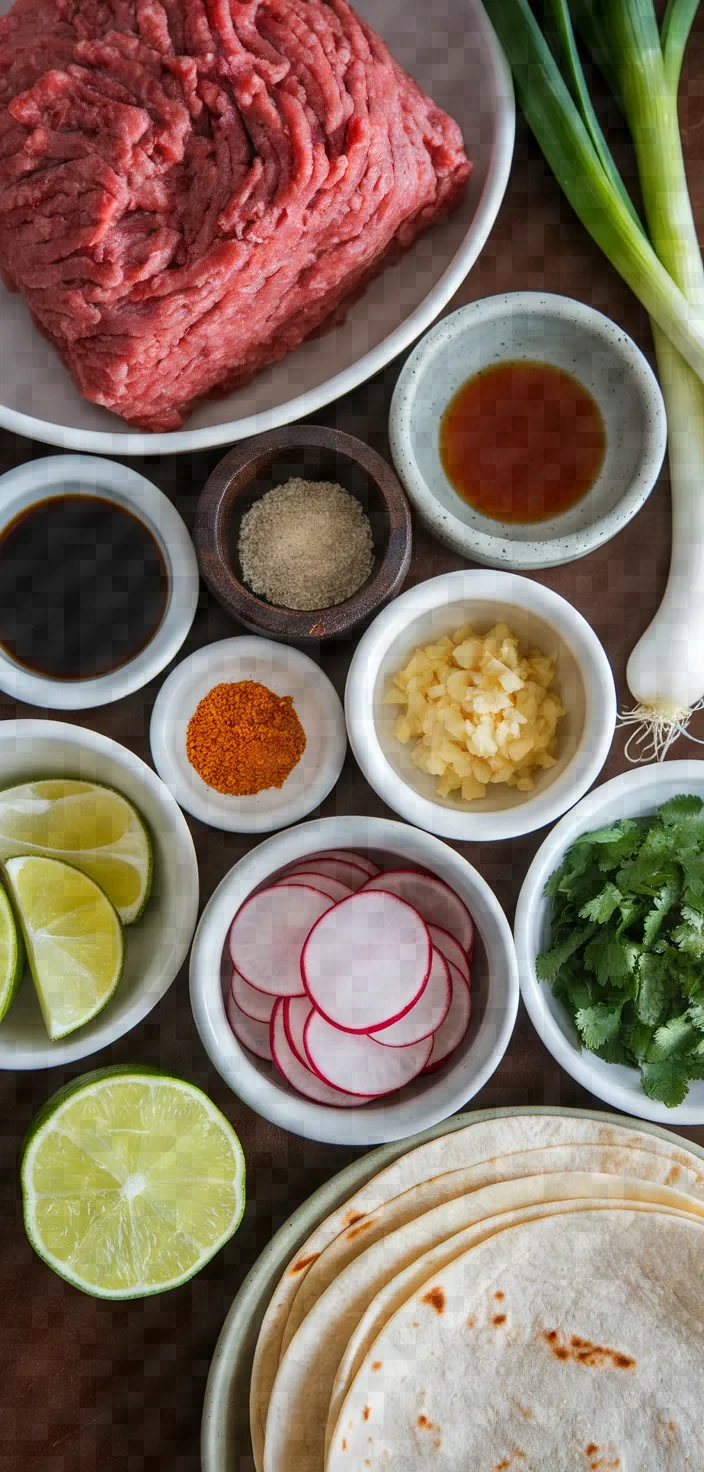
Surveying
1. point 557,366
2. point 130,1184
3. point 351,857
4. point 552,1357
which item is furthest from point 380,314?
point 552,1357

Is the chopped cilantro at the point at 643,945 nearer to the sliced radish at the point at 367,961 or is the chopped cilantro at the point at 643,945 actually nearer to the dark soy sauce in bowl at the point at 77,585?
the sliced radish at the point at 367,961

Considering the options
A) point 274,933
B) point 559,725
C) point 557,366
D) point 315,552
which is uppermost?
point 557,366

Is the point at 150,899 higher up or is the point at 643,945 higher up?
the point at 150,899

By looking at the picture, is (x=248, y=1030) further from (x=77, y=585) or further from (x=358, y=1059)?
(x=77, y=585)

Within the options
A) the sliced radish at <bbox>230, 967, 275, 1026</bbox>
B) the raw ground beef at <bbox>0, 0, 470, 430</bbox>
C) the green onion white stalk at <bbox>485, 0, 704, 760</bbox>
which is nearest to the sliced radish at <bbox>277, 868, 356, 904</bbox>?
the sliced radish at <bbox>230, 967, 275, 1026</bbox>

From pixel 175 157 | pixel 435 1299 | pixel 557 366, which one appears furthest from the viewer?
pixel 557 366

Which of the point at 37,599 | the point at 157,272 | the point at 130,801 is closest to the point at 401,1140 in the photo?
the point at 130,801
